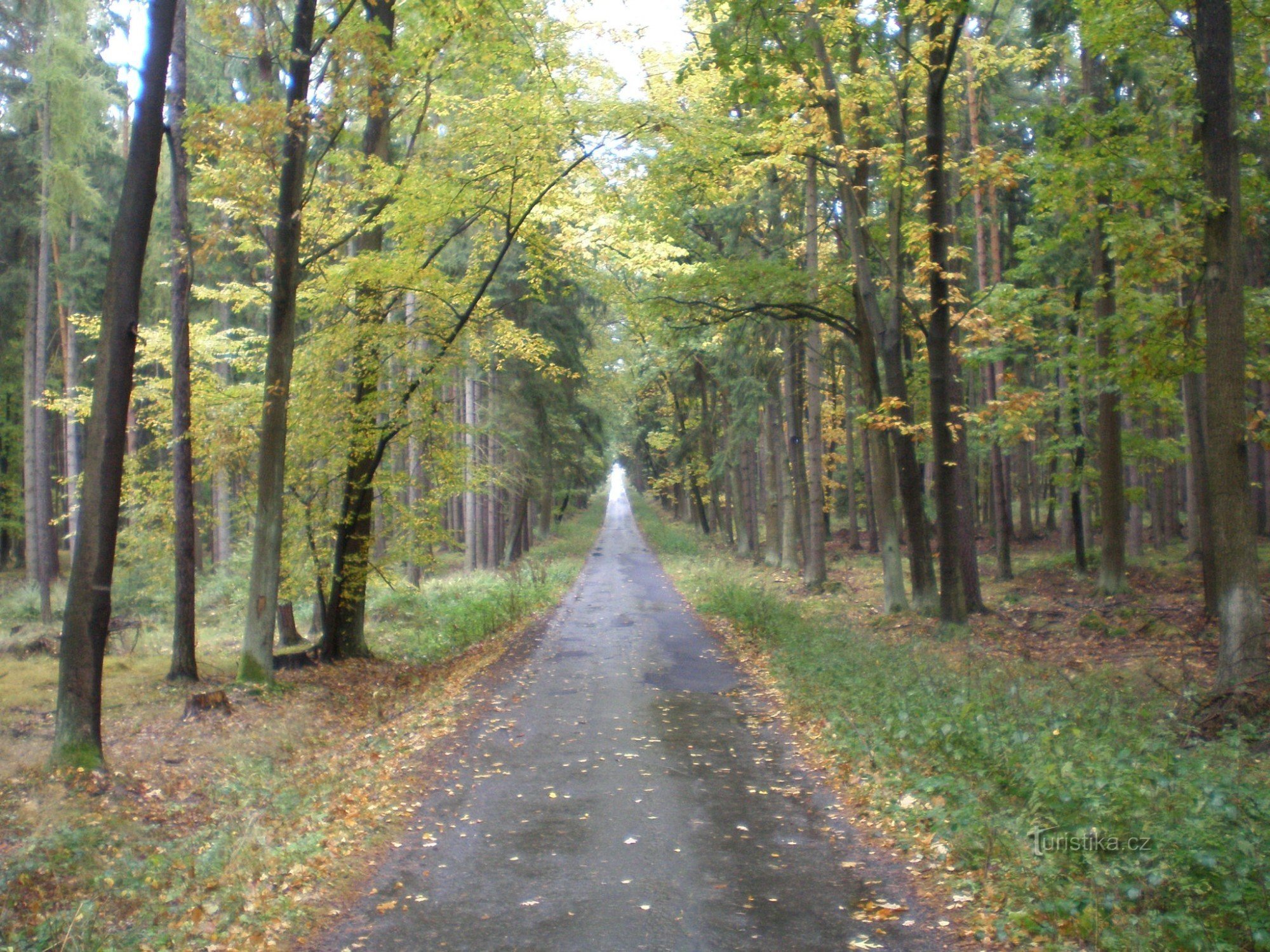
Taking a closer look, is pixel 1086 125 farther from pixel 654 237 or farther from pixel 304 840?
pixel 304 840

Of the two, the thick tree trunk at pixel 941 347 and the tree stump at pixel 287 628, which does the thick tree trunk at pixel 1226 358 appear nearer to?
the thick tree trunk at pixel 941 347

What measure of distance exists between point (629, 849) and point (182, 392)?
8.92m

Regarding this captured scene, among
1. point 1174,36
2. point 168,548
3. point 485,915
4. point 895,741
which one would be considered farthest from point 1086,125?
point 168,548

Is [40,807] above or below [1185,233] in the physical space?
below

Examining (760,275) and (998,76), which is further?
(998,76)

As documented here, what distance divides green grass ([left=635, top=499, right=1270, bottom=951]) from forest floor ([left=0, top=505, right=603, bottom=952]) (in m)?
3.82

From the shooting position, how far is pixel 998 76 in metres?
20.5

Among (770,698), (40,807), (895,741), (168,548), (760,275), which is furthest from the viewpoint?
(760,275)

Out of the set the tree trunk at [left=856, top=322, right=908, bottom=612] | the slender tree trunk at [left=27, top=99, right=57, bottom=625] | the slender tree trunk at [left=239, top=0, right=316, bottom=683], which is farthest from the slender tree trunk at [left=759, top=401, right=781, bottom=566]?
the slender tree trunk at [left=27, top=99, right=57, bottom=625]

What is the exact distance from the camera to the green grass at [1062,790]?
4340 mm

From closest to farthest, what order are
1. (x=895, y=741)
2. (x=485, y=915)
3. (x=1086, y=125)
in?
(x=485, y=915)
(x=895, y=741)
(x=1086, y=125)

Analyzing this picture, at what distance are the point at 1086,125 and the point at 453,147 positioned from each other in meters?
7.84

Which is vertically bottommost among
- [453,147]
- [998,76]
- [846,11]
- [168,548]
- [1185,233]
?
[168,548]

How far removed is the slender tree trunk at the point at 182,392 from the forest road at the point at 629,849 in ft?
14.7
